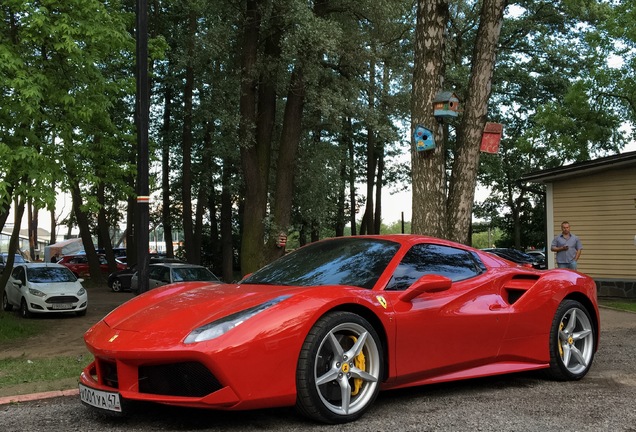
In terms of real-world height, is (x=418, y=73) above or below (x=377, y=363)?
above

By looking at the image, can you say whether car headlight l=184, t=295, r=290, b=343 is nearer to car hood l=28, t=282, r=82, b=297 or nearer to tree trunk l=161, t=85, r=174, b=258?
car hood l=28, t=282, r=82, b=297

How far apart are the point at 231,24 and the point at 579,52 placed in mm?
20213

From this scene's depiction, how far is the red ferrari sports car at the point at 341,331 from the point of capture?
3.92 meters

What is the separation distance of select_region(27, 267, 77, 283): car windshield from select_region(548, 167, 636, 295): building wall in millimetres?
14782

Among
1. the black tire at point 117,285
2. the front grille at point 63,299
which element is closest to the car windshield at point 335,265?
the front grille at point 63,299

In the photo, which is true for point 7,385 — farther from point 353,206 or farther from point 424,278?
point 353,206

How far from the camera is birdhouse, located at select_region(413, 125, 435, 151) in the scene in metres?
8.59

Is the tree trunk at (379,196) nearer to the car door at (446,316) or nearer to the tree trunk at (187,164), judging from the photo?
the tree trunk at (187,164)

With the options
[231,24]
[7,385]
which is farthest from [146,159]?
[231,24]

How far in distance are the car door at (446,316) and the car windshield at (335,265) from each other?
189 millimetres

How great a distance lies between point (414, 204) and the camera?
29.1ft

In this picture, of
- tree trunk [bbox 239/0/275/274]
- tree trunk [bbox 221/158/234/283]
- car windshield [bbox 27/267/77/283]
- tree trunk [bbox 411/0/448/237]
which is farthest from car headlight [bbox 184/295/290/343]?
tree trunk [bbox 221/158/234/283]

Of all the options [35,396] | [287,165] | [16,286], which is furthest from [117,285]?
[35,396]

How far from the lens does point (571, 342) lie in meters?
6.02
